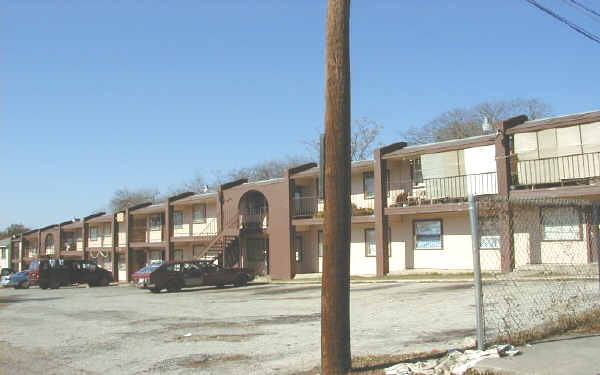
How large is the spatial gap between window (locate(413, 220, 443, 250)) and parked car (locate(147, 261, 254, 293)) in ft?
27.8

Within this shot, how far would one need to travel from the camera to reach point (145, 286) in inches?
1091

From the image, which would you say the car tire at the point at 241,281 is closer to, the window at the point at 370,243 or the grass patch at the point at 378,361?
the window at the point at 370,243

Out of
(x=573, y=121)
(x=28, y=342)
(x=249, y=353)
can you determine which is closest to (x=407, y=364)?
(x=249, y=353)

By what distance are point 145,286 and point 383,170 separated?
39.7 ft

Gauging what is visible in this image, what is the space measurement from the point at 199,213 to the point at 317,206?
11570 millimetres

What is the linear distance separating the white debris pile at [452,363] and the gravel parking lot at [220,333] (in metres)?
1.38

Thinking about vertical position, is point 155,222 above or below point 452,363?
above

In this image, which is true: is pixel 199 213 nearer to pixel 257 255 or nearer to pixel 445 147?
pixel 257 255

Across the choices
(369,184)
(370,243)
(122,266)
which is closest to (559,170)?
(369,184)

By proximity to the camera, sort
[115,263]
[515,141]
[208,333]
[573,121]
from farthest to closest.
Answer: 1. [115,263]
2. [515,141]
3. [573,121]
4. [208,333]

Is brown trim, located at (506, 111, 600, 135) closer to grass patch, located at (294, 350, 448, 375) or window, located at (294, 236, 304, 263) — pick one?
window, located at (294, 236, 304, 263)

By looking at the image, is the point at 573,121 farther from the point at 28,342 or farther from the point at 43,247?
the point at 43,247

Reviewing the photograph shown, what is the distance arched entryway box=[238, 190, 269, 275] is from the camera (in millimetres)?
34906

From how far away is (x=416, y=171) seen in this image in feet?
92.6
